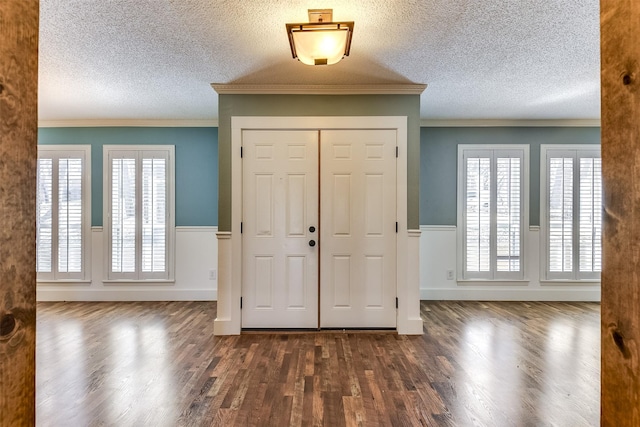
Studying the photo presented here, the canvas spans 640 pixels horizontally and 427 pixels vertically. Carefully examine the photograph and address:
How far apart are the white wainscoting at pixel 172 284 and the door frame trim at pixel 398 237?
1460 millimetres

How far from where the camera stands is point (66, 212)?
189 inches

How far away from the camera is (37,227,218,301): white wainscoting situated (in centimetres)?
479

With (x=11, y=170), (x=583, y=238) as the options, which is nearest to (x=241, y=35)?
(x=11, y=170)

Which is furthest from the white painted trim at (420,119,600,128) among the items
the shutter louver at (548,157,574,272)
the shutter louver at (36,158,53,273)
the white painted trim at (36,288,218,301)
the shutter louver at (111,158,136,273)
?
the shutter louver at (36,158,53,273)

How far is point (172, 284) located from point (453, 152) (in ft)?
14.5

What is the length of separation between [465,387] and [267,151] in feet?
8.89

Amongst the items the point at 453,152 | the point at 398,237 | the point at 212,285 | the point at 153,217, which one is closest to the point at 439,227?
the point at 453,152

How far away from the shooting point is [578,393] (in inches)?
92.4

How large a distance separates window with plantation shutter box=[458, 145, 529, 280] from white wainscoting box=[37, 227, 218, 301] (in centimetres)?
360

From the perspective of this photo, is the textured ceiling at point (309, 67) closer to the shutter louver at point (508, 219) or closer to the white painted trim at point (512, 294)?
the shutter louver at point (508, 219)

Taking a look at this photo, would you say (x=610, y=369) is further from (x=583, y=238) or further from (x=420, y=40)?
(x=583, y=238)

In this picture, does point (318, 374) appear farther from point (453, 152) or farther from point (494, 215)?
point (453, 152)

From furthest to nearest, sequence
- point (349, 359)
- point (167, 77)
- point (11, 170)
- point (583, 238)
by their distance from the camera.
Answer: point (583, 238)
point (167, 77)
point (349, 359)
point (11, 170)

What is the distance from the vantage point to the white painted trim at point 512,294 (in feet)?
15.6
